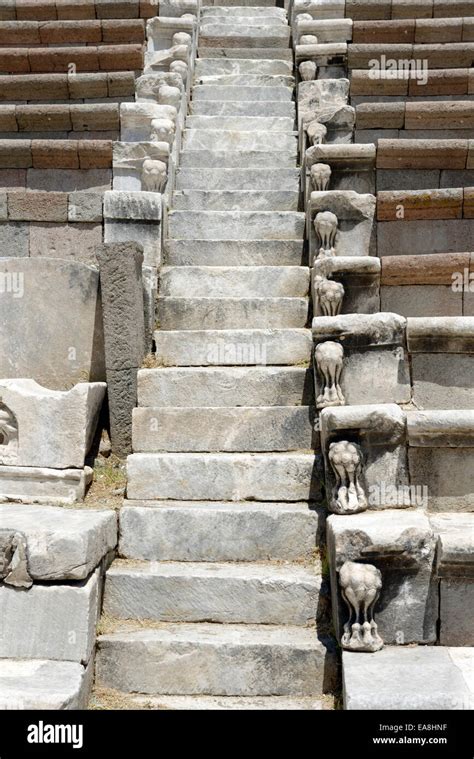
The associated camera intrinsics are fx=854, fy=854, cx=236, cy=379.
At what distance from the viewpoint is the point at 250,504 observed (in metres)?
5.26

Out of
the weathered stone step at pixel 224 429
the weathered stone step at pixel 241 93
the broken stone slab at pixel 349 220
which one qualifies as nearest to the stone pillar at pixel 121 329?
the weathered stone step at pixel 224 429

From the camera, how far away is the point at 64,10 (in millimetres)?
11578

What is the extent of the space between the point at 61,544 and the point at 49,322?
2136mm

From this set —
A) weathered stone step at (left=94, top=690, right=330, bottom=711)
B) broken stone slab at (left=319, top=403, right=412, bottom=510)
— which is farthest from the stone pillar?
weathered stone step at (left=94, top=690, right=330, bottom=711)

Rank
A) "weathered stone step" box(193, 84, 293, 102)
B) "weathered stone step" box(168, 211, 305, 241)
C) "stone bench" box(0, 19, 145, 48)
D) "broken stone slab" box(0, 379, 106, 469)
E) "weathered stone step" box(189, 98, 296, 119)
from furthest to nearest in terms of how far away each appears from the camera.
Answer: "stone bench" box(0, 19, 145, 48) → "weathered stone step" box(193, 84, 293, 102) → "weathered stone step" box(189, 98, 296, 119) → "weathered stone step" box(168, 211, 305, 241) → "broken stone slab" box(0, 379, 106, 469)

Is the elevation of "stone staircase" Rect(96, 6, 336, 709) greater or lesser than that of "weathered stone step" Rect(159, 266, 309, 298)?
lesser

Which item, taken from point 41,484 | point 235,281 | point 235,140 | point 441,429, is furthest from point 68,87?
point 441,429

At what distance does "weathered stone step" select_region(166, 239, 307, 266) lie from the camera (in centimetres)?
726

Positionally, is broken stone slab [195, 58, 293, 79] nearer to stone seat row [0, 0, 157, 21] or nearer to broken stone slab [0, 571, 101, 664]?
stone seat row [0, 0, 157, 21]

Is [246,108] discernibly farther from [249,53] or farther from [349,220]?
[349,220]

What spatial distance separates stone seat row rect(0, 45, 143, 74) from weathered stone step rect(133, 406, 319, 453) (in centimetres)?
606
